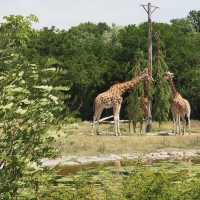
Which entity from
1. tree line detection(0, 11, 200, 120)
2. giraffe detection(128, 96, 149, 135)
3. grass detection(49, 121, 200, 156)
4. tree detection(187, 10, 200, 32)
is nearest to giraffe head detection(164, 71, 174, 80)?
giraffe detection(128, 96, 149, 135)

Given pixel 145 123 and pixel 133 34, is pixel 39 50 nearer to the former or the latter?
pixel 133 34

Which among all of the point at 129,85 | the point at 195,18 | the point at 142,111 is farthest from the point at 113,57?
the point at 195,18

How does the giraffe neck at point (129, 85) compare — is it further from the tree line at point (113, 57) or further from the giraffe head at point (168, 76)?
the tree line at point (113, 57)

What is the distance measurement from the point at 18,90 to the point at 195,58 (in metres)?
46.3

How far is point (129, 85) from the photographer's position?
26.3 metres

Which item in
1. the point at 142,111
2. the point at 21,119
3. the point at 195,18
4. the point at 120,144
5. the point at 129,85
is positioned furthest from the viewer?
the point at 195,18

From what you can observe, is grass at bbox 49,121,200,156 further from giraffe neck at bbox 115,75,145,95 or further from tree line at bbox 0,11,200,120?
tree line at bbox 0,11,200,120

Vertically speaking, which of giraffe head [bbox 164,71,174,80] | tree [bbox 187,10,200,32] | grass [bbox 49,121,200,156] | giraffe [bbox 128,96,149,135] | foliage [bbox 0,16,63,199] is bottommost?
grass [bbox 49,121,200,156]

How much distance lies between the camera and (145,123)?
2944 centimetres

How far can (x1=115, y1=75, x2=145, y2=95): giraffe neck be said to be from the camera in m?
26.1

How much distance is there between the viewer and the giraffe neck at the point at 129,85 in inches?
1028

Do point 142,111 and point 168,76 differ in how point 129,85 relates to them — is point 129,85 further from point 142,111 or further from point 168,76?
point 168,76

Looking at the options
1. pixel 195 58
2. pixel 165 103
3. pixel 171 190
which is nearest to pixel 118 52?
pixel 195 58

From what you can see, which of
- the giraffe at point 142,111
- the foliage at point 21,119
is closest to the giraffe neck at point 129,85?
the giraffe at point 142,111
